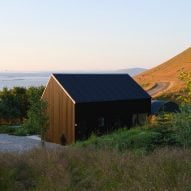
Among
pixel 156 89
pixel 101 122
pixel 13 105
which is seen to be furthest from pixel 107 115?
pixel 156 89

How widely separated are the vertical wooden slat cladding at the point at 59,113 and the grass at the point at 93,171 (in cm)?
2095

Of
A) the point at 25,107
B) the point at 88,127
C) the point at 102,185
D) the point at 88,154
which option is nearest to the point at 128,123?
the point at 88,127

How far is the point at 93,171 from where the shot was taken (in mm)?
9633

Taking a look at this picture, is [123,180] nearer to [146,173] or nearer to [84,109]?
[146,173]

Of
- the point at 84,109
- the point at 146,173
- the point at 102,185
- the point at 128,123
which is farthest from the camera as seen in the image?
the point at 128,123

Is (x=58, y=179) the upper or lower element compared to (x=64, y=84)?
lower

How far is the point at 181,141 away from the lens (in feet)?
48.2

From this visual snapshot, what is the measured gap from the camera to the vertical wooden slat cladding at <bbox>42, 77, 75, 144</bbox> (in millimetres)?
33312

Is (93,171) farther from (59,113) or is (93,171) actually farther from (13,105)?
(13,105)

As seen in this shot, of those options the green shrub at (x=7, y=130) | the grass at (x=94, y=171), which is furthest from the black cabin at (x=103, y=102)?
the grass at (x=94, y=171)

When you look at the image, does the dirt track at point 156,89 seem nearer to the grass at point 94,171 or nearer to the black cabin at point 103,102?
the black cabin at point 103,102

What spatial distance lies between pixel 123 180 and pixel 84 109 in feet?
83.4

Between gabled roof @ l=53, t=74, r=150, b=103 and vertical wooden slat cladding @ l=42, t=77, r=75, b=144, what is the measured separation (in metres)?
0.69

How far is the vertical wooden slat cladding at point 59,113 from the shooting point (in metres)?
33.3
